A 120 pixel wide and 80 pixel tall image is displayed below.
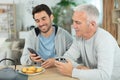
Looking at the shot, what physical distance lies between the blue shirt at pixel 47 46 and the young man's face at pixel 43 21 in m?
0.11

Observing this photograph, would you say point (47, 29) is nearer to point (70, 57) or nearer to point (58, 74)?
point (70, 57)

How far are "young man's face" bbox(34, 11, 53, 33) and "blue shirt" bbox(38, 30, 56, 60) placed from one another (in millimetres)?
108

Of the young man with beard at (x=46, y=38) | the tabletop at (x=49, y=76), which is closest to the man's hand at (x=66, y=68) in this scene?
the tabletop at (x=49, y=76)

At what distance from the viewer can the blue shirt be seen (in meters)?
2.18

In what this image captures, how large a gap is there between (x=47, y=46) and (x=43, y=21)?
29cm

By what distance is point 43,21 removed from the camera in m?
2.07

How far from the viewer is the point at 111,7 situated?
3629 mm

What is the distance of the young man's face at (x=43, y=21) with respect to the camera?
2041 millimetres

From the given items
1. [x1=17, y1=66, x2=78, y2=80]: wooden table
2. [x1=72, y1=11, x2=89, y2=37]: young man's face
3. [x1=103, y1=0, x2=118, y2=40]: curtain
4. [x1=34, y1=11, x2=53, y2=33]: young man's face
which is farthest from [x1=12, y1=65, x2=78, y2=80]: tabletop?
[x1=103, y1=0, x2=118, y2=40]: curtain

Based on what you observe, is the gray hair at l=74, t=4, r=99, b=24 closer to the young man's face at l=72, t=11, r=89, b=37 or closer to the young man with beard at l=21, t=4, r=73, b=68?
the young man's face at l=72, t=11, r=89, b=37

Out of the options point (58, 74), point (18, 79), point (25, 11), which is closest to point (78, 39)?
point (58, 74)

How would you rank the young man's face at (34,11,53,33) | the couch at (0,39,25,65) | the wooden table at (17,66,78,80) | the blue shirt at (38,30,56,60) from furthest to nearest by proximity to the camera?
the couch at (0,39,25,65) < the blue shirt at (38,30,56,60) < the young man's face at (34,11,53,33) < the wooden table at (17,66,78,80)

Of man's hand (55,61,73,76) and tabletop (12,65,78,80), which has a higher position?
man's hand (55,61,73,76)

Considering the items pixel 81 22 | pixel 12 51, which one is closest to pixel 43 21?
pixel 81 22
